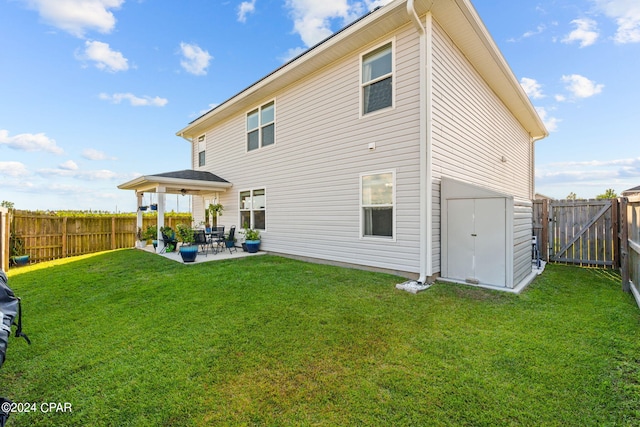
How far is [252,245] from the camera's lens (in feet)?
29.2

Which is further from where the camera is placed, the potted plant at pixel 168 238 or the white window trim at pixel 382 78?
the potted plant at pixel 168 238

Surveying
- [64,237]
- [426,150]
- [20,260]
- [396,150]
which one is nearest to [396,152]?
[396,150]

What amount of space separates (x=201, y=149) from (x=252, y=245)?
624 centimetres

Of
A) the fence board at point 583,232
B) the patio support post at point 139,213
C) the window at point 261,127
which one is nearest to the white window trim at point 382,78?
the window at point 261,127

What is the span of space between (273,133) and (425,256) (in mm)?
5961

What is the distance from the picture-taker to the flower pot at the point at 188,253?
7.53 meters

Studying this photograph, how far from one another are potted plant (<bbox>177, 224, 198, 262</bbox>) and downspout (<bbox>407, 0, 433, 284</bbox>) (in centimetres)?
599

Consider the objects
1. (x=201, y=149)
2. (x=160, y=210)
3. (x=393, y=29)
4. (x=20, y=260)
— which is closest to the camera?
(x=393, y=29)

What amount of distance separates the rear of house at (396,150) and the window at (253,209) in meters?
0.06

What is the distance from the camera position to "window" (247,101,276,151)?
8.76 metres

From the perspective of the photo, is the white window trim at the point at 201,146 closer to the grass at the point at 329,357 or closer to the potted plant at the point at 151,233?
the potted plant at the point at 151,233

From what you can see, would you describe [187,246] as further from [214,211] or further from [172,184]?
[214,211]

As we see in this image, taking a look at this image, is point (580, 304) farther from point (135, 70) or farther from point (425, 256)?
point (135, 70)

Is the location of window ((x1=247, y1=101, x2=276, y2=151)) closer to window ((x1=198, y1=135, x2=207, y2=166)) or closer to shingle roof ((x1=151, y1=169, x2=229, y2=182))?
shingle roof ((x1=151, y1=169, x2=229, y2=182))
